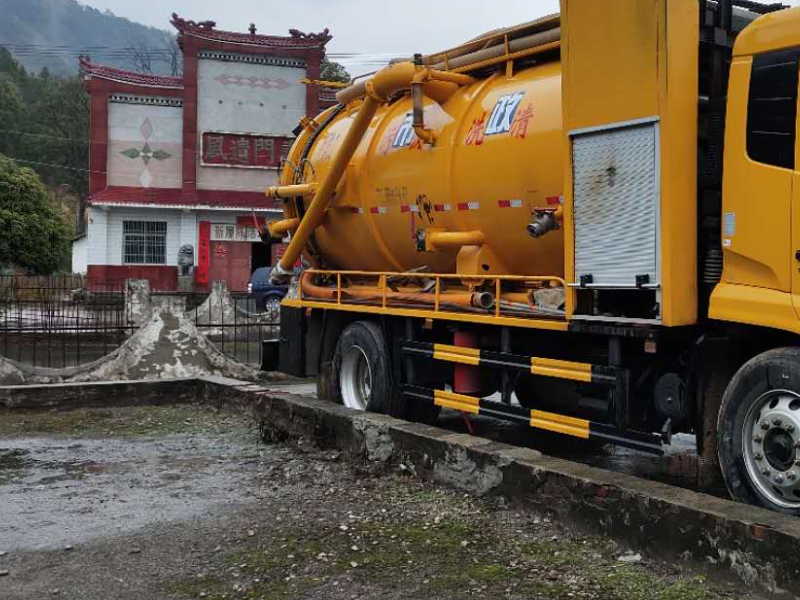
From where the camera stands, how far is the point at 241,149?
3192 cm

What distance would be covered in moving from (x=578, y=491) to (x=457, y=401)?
279 centimetres

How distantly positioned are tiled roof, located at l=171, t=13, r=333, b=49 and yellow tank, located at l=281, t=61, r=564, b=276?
2297 centimetres

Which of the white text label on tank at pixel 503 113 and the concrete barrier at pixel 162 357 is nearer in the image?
the white text label on tank at pixel 503 113

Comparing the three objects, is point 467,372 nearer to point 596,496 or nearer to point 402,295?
point 402,295

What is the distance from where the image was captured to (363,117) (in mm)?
9086

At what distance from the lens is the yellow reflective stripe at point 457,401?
760 cm

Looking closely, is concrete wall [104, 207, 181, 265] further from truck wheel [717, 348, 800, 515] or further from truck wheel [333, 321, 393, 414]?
truck wheel [717, 348, 800, 515]

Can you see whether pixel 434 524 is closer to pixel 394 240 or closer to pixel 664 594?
pixel 664 594

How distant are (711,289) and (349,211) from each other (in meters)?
5.05

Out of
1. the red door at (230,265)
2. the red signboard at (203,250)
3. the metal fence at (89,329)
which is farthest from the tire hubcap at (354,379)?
the red signboard at (203,250)

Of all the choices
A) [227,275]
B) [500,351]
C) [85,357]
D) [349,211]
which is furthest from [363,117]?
[227,275]

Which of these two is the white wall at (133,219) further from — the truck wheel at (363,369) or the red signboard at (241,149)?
the truck wheel at (363,369)

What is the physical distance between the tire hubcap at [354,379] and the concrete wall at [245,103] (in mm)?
23151

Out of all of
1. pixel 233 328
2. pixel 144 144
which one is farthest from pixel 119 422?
pixel 144 144
